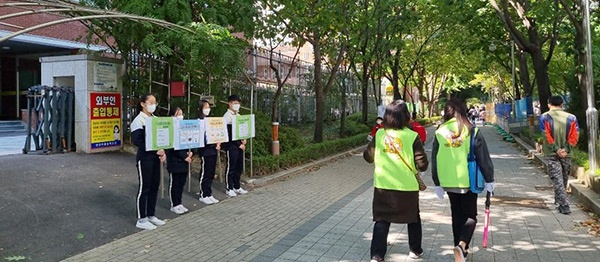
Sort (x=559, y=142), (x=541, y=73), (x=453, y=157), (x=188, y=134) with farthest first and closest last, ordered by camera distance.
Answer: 1. (x=541, y=73)
2. (x=188, y=134)
3. (x=559, y=142)
4. (x=453, y=157)

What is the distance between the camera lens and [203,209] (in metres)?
7.45

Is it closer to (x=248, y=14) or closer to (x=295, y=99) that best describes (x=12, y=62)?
(x=295, y=99)

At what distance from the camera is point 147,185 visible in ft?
20.0

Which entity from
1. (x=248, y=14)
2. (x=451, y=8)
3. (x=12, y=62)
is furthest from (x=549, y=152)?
(x=12, y=62)

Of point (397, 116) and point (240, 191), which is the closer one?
point (397, 116)

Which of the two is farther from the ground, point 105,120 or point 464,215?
point 105,120

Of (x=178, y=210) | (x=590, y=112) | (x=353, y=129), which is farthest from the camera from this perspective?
(x=353, y=129)

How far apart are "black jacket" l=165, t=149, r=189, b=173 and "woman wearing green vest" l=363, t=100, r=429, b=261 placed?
11.6 feet

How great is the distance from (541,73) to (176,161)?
1302 centimetres

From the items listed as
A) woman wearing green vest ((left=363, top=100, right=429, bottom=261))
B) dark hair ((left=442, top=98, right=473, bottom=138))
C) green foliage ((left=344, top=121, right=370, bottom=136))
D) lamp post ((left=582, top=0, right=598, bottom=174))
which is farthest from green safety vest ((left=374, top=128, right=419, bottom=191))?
green foliage ((left=344, top=121, right=370, bottom=136))

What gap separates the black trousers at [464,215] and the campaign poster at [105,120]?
731cm

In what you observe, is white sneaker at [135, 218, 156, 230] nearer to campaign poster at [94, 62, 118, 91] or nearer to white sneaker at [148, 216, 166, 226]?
white sneaker at [148, 216, 166, 226]

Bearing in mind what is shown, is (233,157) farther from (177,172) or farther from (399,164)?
(399,164)

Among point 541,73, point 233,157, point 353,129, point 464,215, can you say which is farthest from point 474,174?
point 353,129
